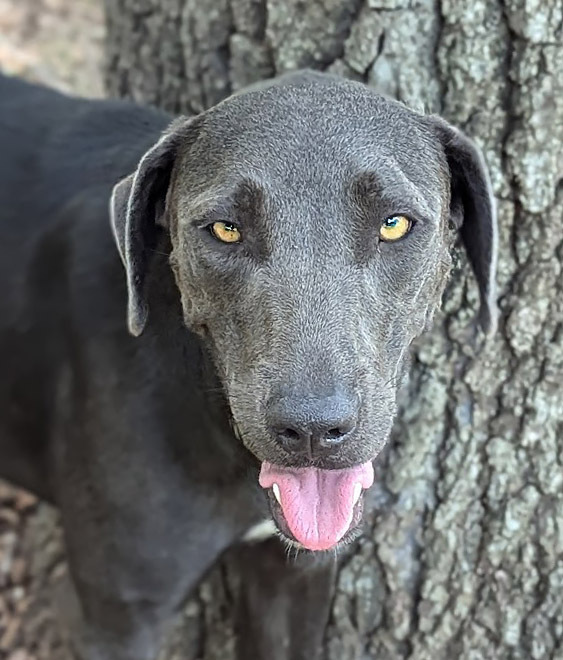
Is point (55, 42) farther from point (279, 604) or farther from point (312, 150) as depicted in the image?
point (312, 150)

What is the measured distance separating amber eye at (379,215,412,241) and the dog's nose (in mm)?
337

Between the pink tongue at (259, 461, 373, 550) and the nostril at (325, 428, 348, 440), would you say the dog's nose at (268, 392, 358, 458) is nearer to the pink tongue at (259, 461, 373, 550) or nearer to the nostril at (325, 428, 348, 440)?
the nostril at (325, 428, 348, 440)

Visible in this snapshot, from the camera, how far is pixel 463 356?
270 centimetres

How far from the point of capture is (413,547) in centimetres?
288

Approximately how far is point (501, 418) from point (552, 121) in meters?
0.70

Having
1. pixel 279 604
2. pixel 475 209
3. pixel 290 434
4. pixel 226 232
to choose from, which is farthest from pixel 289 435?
pixel 279 604

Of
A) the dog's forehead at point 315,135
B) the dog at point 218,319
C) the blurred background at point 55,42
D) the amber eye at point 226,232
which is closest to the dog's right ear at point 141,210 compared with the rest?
the dog at point 218,319

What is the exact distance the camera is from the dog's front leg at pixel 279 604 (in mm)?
2904

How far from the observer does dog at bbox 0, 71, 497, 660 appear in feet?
6.82

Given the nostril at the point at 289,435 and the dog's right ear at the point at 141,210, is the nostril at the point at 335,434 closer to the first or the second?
the nostril at the point at 289,435

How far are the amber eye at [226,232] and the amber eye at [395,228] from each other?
27cm

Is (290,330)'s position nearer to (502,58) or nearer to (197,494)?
(197,494)

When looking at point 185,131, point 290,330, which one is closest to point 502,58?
point 185,131

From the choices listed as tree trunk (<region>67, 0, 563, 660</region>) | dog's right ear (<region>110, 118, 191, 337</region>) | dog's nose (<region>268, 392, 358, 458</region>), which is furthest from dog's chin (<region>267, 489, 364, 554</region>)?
tree trunk (<region>67, 0, 563, 660</region>)
